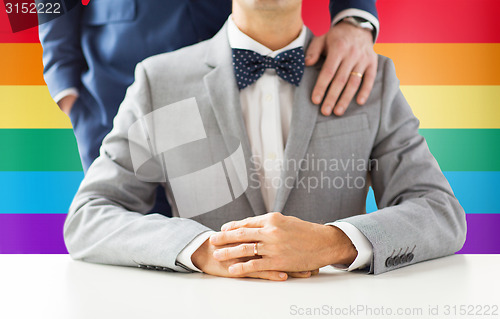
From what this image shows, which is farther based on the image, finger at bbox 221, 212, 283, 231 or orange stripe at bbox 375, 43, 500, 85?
orange stripe at bbox 375, 43, 500, 85

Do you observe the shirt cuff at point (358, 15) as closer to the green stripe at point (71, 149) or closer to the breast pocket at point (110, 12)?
the breast pocket at point (110, 12)

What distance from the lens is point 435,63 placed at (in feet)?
9.20

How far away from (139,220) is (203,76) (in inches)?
19.8

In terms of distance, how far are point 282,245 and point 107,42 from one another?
1.16 metres

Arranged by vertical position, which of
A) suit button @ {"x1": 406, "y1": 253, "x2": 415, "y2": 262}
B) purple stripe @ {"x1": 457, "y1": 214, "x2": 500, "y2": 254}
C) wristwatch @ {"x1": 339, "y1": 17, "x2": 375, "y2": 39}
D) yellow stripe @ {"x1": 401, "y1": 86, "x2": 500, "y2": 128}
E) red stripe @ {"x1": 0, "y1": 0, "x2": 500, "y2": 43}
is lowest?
purple stripe @ {"x1": 457, "y1": 214, "x2": 500, "y2": 254}

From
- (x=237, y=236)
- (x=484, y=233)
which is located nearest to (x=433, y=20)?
(x=484, y=233)

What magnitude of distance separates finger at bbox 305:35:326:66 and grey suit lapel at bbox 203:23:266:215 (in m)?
0.23

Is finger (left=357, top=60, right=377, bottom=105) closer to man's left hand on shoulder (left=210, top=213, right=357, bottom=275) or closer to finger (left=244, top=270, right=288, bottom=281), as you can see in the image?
man's left hand on shoulder (left=210, top=213, right=357, bottom=275)

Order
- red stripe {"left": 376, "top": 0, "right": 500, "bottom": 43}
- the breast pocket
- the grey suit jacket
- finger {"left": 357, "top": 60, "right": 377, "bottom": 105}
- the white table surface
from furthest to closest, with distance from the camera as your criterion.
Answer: red stripe {"left": 376, "top": 0, "right": 500, "bottom": 43}, the breast pocket, finger {"left": 357, "top": 60, "right": 377, "bottom": 105}, the grey suit jacket, the white table surface

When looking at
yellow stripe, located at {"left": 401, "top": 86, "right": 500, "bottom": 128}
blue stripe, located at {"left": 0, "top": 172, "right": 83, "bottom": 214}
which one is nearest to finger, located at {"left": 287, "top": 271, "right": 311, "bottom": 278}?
yellow stripe, located at {"left": 401, "top": 86, "right": 500, "bottom": 128}

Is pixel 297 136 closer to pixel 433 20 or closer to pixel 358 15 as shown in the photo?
pixel 358 15

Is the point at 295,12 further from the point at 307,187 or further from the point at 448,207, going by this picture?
the point at 448,207

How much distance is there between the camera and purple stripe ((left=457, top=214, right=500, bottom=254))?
279cm

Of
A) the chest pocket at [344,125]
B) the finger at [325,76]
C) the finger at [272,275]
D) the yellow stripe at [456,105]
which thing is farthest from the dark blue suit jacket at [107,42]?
the yellow stripe at [456,105]
